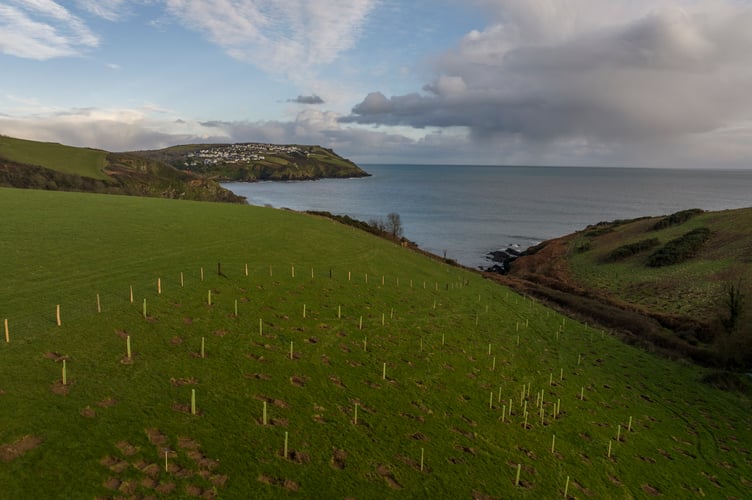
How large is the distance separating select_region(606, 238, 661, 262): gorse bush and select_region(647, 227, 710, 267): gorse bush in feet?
12.9

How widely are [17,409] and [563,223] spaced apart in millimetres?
171955

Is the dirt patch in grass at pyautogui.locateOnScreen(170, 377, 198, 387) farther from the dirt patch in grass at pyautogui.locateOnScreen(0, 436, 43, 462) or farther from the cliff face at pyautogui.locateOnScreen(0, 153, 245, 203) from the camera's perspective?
the cliff face at pyautogui.locateOnScreen(0, 153, 245, 203)

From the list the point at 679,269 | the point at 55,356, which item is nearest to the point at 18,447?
the point at 55,356

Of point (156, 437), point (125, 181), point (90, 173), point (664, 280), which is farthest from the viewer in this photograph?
point (125, 181)

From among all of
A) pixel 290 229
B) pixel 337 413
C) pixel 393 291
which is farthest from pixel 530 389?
pixel 290 229

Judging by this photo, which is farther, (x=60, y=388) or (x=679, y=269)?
(x=679, y=269)

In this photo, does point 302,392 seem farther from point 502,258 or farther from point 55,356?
point 502,258

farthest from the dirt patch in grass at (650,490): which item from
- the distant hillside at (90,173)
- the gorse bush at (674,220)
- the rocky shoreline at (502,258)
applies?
the distant hillside at (90,173)

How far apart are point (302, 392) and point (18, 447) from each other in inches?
383

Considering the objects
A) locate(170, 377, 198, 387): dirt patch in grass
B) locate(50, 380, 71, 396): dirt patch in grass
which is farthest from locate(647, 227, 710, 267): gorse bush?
locate(50, 380, 71, 396): dirt patch in grass

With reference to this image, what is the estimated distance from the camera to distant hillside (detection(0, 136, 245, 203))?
10066cm

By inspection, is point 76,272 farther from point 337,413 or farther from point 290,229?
point 290,229

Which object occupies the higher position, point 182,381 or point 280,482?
point 182,381

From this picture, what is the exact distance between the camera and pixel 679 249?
79.6 metres
